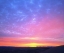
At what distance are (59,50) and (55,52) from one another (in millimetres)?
951

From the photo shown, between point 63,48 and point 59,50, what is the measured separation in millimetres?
1061

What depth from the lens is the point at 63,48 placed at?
24734mm

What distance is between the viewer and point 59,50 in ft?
79.4

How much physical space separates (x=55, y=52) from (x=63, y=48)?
2010 millimetres

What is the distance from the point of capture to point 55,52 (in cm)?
2381
